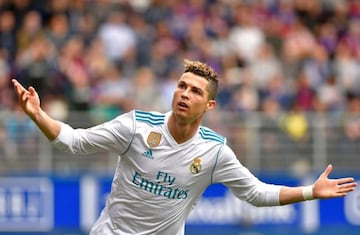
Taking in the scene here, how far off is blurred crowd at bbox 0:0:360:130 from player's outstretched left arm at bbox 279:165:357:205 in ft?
29.4

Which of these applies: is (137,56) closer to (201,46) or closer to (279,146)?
(201,46)

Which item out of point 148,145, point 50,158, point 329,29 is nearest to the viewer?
point 148,145

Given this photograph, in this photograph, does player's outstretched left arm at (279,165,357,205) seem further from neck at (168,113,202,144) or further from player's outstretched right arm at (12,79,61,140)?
player's outstretched right arm at (12,79,61,140)

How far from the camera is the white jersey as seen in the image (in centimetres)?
896

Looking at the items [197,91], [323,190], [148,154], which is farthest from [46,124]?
[323,190]

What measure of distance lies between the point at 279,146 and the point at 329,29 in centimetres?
379

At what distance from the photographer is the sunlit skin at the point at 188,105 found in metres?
8.91

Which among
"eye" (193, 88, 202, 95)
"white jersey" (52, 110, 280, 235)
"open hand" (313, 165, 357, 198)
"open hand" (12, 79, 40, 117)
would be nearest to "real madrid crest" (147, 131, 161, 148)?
"white jersey" (52, 110, 280, 235)

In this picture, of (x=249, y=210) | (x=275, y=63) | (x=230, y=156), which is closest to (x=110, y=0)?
(x=275, y=63)

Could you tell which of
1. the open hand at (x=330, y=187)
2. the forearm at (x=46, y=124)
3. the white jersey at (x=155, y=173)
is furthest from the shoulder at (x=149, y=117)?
the open hand at (x=330, y=187)

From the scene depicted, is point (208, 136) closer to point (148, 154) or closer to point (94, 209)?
point (148, 154)

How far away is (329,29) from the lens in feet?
70.6

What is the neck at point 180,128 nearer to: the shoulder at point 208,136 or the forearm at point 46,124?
the shoulder at point 208,136

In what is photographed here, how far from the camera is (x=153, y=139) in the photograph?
9.03 metres
